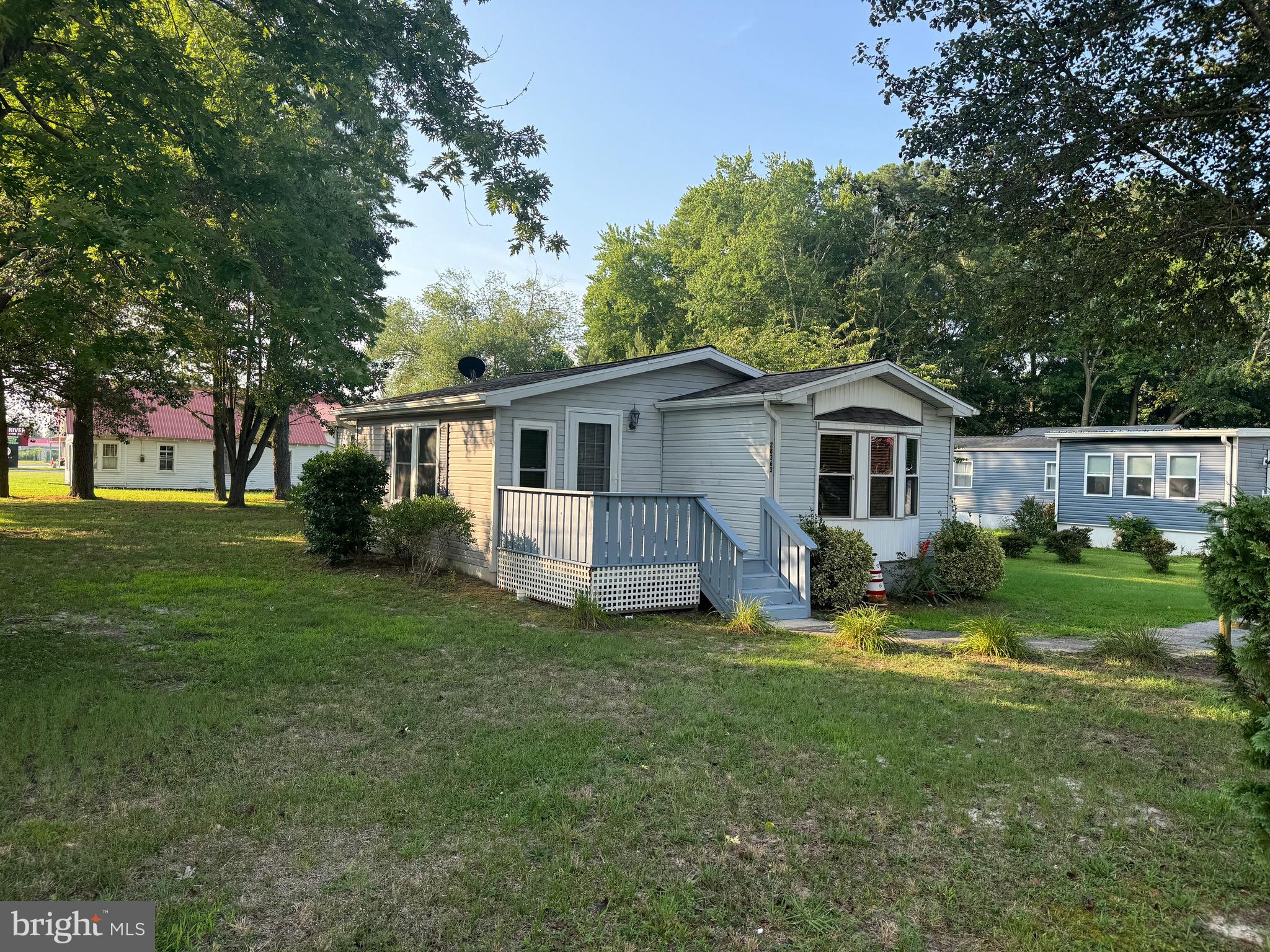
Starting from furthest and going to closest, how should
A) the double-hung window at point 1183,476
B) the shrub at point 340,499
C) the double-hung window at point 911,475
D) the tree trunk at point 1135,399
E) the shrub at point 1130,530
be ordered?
the tree trunk at point 1135,399, the double-hung window at point 1183,476, the shrub at point 1130,530, the shrub at point 340,499, the double-hung window at point 911,475

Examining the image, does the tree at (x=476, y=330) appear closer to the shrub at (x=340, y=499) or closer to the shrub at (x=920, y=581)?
the shrub at (x=340, y=499)

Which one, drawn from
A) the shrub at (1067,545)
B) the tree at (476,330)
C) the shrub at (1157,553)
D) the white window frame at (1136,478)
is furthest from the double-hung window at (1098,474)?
the tree at (476,330)

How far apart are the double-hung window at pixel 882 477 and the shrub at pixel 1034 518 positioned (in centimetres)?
1182

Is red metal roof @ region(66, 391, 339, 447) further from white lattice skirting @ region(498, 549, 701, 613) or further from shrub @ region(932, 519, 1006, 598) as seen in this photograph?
shrub @ region(932, 519, 1006, 598)

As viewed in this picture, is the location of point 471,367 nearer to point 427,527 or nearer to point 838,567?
point 427,527

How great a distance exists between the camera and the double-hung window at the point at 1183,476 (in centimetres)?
2086

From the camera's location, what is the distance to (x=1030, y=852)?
3.61 metres

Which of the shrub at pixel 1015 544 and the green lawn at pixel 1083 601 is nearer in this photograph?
the green lawn at pixel 1083 601

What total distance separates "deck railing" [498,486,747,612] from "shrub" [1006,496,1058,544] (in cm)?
1525

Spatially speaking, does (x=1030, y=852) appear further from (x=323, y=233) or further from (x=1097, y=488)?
(x=1097, y=488)

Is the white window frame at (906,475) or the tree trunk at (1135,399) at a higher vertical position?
the tree trunk at (1135,399)

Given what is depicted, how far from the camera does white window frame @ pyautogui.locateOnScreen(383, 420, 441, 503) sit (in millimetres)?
13203

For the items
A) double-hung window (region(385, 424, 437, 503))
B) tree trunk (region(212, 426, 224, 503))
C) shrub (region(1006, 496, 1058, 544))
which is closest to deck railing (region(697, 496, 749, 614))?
double-hung window (region(385, 424, 437, 503))

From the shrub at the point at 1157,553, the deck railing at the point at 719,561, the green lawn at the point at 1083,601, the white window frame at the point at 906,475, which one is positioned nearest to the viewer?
the deck railing at the point at 719,561
